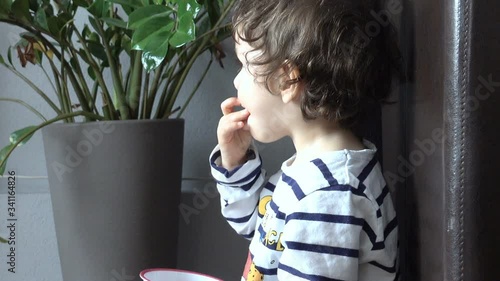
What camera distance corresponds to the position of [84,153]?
104 cm

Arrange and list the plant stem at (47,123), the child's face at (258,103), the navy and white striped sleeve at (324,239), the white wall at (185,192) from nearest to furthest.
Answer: the navy and white striped sleeve at (324,239), the child's face at (258,103), the plant stem at (47,123), the white wall at (185,192)

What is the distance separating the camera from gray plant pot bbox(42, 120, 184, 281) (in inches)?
41.1

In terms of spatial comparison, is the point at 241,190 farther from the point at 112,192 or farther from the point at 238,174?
the point at 112,192

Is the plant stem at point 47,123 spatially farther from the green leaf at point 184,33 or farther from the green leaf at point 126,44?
the green leaf at point 184,33

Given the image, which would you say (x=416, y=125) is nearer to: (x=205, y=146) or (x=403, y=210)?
(x=403, y=210)

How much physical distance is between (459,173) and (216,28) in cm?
55

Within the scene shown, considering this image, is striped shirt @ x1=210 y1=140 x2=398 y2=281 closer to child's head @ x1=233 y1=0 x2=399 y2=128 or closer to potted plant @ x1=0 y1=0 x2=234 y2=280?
child's head @ x1=233 y1=0 x2=399 y2=128

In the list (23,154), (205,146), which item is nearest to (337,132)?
(205,146)

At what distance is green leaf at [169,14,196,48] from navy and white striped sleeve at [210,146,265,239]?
22 cm

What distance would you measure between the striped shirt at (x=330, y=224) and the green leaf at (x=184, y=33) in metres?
0.22

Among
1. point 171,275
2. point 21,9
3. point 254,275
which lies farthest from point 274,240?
point 21,9

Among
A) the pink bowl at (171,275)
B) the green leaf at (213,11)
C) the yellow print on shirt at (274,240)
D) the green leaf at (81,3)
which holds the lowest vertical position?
the pink bowl at (171,275)

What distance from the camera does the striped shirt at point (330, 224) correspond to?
711 mm

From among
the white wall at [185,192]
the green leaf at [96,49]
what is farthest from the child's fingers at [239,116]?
the white wall at [185,192]
